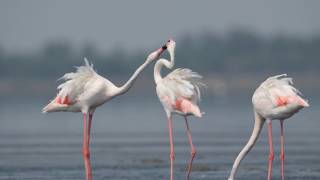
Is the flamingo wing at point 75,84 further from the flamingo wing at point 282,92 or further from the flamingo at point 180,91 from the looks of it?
the flamingo wing at point 282,92

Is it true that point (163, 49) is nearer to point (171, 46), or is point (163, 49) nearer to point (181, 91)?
point (171, 46)

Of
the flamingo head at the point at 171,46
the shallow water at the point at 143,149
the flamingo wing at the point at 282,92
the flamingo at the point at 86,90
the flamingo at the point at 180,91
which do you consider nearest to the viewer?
the flamingo wing at the point at 282,92

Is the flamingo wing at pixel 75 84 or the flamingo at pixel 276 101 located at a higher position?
the flamingo wing at pixel 75 84

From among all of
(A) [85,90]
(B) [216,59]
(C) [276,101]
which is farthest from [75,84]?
(B) [216,59]

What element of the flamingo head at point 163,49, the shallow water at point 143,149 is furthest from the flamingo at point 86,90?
the shallow water at point 143,149

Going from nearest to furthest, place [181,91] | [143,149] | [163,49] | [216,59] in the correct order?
[163,49] < [181,91] < [143,149] < [216,59]

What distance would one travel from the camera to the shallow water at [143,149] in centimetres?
1580

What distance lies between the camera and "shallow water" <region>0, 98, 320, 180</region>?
15797 mm

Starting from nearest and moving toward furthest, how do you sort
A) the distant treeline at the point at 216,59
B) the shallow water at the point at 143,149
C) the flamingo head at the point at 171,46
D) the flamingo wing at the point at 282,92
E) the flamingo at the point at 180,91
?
the flamingo wing at the point at 282,92, the flamingo head at the point at 171,46, the flamingo at the point at 180,91, the shallow water at the point at 143,149, the distant treeline at the point at 216,59

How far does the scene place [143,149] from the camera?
2041 centimetres

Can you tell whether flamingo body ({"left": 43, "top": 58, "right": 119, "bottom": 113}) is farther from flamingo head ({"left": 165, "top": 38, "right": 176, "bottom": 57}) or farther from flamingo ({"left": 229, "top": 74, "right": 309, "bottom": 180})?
flamingo ({"left": 229, "top": 74, "right": 309, "bottom": 180})

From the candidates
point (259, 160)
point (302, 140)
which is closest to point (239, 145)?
point (302, 140)

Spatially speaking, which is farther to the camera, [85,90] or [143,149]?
[143,149]

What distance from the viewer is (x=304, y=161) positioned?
17.3m
